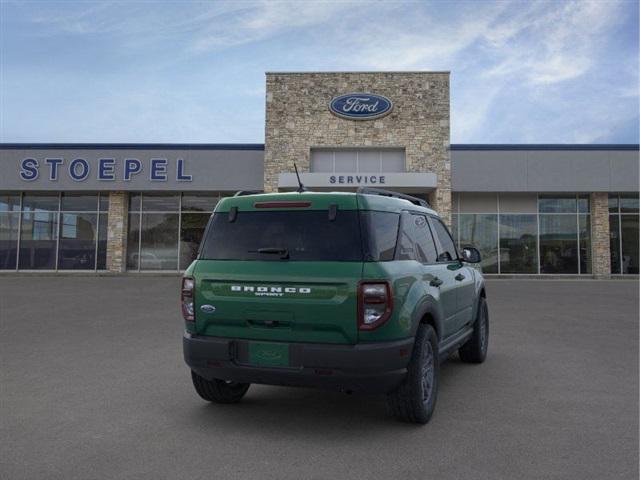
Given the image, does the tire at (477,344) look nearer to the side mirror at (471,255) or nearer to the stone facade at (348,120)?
the side mirror at (471,255)

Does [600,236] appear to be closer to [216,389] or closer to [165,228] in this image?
[165,228]

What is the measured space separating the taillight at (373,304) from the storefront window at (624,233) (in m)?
22.8

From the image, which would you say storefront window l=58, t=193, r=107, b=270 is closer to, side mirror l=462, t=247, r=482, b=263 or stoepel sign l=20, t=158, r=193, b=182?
Result: stoepel sign l=20, t=158, r=193, b=182

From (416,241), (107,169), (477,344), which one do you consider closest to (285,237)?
(416,241)

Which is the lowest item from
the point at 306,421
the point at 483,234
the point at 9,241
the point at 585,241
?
the point at 306,421

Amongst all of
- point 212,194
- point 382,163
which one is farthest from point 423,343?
point 212,194

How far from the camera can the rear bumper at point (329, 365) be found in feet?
12.8

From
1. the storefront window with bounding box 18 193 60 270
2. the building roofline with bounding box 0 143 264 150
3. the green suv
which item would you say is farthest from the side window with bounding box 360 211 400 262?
the storefront window with bounding box 18 193 60 270

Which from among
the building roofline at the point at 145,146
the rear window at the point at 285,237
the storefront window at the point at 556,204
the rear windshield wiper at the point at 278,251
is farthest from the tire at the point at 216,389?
the storefront window at the point at 556,204

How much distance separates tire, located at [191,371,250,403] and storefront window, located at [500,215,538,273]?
67.2ft

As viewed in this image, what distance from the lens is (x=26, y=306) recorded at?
41.1ft

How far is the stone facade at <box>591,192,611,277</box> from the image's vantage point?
23.0 metres

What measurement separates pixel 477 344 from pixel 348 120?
17.1 meters

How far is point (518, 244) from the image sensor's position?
23.5 metres
